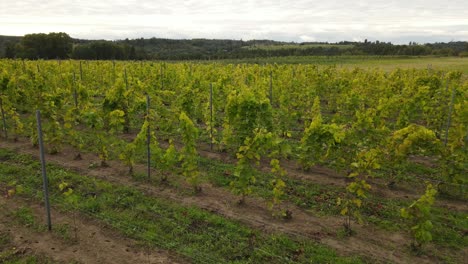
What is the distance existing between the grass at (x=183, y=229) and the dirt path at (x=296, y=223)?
0.24 m

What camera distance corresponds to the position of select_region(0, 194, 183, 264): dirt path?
5.59m

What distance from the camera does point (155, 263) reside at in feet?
17.9

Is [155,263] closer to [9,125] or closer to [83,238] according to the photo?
[83,238]

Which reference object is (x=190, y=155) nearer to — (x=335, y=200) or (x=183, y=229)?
(x=183, y=229)

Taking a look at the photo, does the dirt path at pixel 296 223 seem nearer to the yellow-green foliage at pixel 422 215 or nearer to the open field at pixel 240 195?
the open field at pixel 240 195

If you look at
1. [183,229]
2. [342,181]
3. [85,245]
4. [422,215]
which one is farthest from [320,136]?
[85,245]

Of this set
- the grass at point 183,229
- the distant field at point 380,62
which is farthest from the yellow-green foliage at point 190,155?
the distant field at point 380,62

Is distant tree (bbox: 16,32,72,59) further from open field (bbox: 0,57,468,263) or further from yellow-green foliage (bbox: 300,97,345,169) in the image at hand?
yellow-green foliage (bbox: 300,97,345,169)

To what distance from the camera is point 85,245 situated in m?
5.91

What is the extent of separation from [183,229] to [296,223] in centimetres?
204

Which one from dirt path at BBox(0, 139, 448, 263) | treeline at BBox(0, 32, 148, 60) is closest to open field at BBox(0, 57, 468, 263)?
dirt path at BBox(0, 139, 448, 263)

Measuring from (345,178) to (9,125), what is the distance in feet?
37.8

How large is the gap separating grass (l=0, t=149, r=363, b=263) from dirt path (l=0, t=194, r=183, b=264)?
0.68 feet

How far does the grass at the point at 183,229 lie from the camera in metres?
5.65
